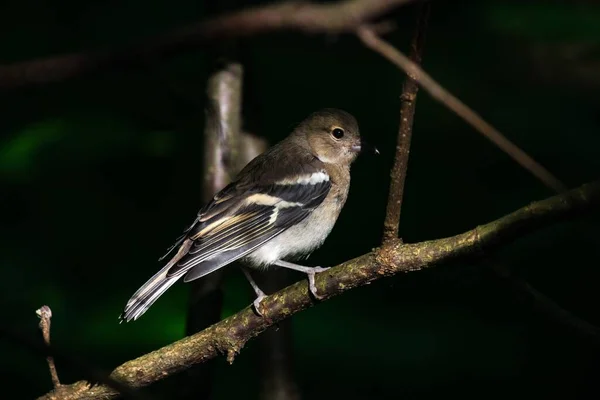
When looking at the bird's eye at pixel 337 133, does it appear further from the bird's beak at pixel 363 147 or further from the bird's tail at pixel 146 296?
the bird's tail at pixel 146 296

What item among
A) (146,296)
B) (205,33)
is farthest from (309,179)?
(205,33)

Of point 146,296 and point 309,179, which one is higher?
point 309,179

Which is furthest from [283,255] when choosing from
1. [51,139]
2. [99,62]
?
[99,62]

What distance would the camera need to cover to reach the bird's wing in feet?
13.2

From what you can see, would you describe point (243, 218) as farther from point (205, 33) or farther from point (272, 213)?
point (205, 33)

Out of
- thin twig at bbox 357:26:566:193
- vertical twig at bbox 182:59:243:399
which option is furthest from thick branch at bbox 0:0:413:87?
vertical twig at bbox 182:59:243:399

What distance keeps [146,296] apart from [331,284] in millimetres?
1178

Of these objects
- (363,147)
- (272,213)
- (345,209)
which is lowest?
(272,213)

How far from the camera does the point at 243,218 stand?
4.32 metres

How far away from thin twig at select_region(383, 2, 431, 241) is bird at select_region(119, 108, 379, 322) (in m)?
1.22

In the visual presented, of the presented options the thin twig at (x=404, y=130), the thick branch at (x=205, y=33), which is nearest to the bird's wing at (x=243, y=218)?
the thin twig at (x=404, y=130)

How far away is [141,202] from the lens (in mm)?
5660

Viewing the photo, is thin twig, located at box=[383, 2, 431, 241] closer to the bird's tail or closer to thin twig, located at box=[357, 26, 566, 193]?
thin twig, located at box=[357, 26, 566, 193]

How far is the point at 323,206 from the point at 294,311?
138cm
